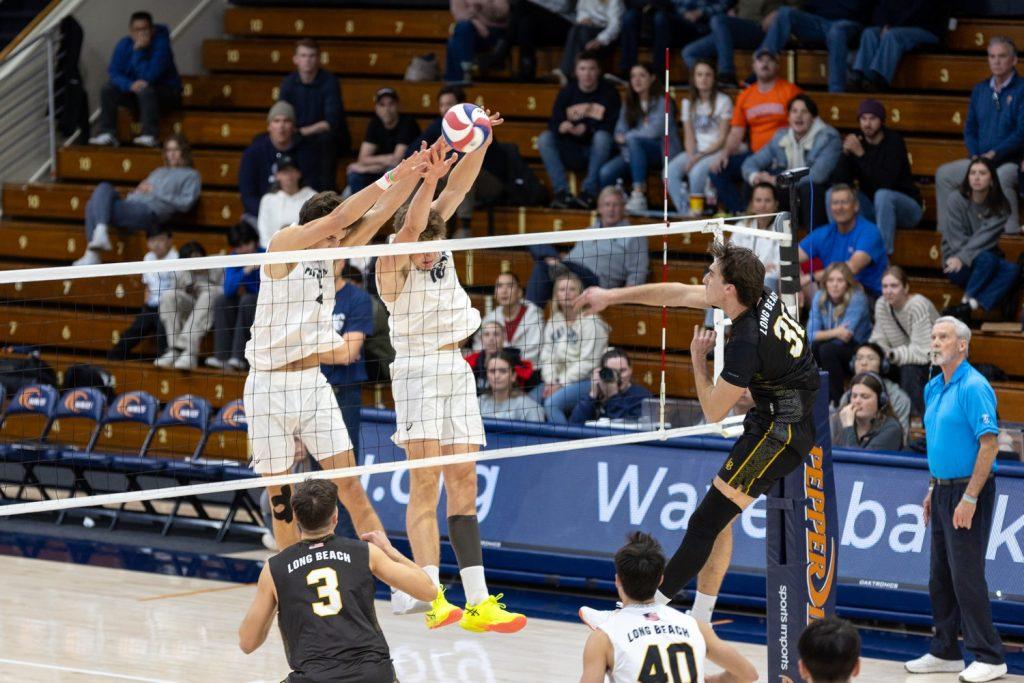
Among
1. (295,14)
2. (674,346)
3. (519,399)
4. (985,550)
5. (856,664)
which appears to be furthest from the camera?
(295,14)

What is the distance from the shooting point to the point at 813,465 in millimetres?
9008

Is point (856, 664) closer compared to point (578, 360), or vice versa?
point (856, 664)

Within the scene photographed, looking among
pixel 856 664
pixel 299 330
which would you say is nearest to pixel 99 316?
pixel 299 330

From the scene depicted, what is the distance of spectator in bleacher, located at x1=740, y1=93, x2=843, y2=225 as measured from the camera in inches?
577

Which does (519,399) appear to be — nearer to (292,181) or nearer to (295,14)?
(292,181)

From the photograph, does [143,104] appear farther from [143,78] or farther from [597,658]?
[597,658]

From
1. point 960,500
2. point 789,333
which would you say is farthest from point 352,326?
point 789,333

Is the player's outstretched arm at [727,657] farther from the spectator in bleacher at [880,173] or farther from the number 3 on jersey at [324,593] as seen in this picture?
the spectator in bleacher at [880,173]

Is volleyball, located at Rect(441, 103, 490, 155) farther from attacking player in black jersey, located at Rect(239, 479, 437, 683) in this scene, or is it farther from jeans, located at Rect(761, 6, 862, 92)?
jeans, located at Rect(761, 6, 862, 92)

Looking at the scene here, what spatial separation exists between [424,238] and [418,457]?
1191 millimetres

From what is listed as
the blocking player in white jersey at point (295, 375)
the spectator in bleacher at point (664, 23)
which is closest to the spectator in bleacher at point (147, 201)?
the spectator in bleacher at point (664, 23)

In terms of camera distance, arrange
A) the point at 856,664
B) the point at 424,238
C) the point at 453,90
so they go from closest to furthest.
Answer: the point at 856,664 → the point at 424,238 → the point at 453,90

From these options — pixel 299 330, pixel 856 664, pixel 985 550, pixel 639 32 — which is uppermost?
pixel 639 32

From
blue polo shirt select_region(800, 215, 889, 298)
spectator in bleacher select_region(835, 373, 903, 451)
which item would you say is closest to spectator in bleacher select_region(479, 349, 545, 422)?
spectator in bleacher select_region(835, 373, 903, 451)
